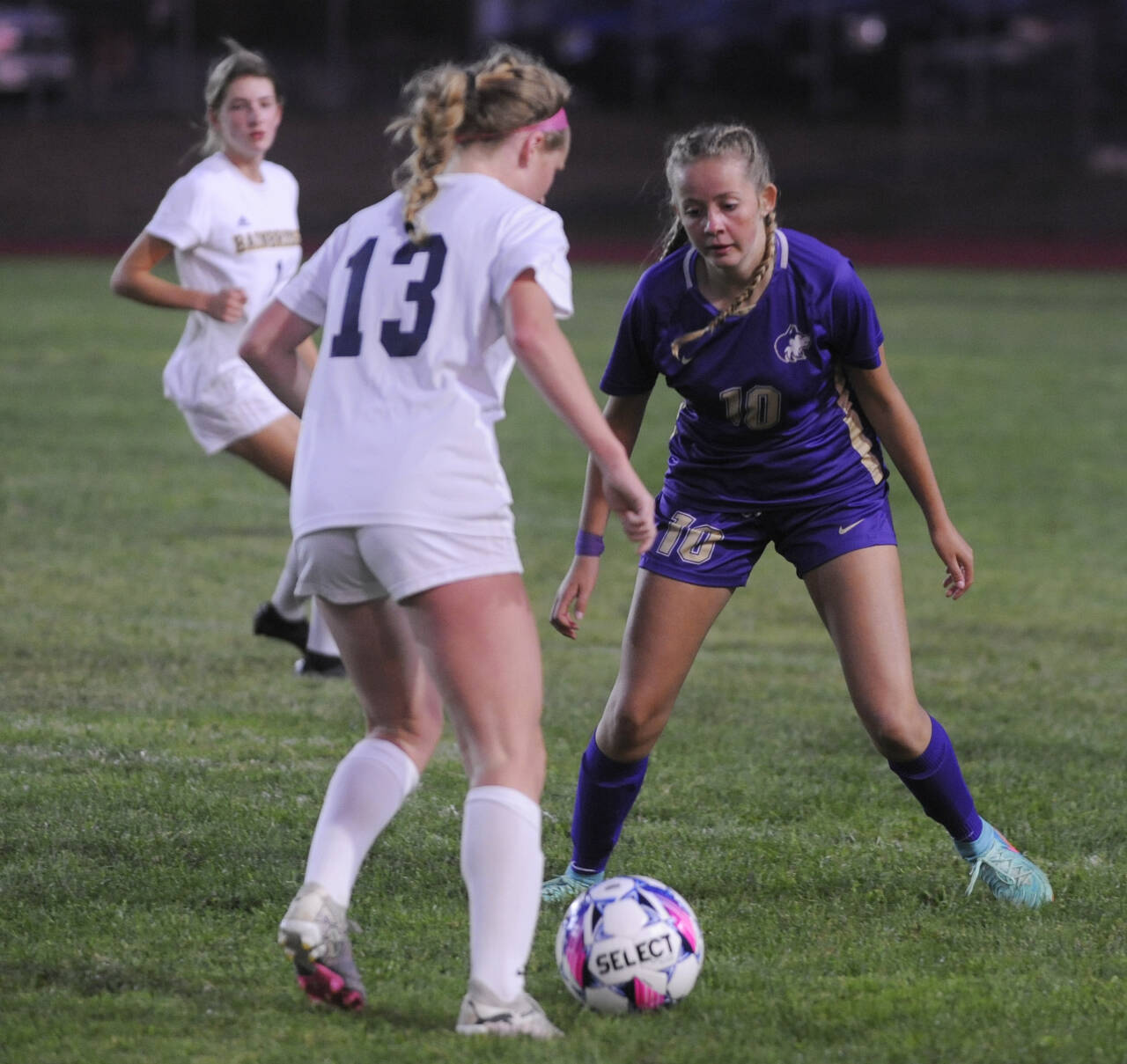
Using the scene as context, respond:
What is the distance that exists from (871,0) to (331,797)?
38.0 meters

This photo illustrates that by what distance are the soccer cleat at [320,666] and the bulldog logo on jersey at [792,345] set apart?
3157 mm

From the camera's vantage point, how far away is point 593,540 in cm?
396

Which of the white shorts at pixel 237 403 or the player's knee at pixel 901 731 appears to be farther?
the white shorts at pixel 237 403

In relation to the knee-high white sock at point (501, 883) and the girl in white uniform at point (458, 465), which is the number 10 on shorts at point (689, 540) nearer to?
the girl in white uniform at point (458, 465)

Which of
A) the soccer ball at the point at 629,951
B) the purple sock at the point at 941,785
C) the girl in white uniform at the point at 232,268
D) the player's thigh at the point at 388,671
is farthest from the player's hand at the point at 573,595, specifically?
the girl in white uniform at the point at 232,268

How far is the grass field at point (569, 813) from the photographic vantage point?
338 cm

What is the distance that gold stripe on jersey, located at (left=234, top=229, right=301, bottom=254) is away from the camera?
21.3ft

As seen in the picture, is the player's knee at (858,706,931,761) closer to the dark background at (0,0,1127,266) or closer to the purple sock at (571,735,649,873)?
the purple sock at (571,735,649,873)

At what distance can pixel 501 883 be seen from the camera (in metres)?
3.08

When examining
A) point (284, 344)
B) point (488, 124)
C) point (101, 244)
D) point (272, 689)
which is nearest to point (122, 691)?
point (272, 689)

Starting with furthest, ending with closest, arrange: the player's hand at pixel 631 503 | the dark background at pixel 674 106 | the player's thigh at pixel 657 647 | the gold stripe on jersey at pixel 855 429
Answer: the dark background at pixel 674 106
the gold stripe on jersey at pixel 855 429
the player's thigh at pixel 657 647
the player's hand at pixel 631 503

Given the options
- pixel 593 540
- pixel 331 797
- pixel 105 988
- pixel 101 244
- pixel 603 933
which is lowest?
pixel 101 244

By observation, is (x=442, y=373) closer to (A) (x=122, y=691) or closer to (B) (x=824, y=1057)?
(B) (x=824, y=1057)

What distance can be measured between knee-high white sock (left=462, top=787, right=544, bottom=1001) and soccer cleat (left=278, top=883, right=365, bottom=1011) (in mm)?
269
